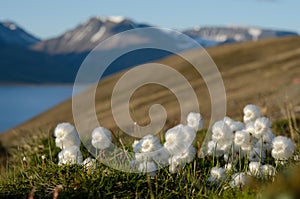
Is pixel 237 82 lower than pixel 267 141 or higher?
higher

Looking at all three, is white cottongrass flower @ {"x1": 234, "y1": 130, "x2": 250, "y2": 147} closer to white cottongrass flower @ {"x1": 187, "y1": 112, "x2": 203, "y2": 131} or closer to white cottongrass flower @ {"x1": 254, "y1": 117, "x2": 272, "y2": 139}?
white cottongrass flower @ {"x1": 254, "y1": 117, "x2": 272, "y2": 139}

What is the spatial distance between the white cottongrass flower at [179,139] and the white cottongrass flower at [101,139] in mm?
774

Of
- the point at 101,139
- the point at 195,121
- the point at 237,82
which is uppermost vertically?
the point at 237,82

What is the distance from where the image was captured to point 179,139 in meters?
5.70

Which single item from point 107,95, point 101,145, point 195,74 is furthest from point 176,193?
point 107,95

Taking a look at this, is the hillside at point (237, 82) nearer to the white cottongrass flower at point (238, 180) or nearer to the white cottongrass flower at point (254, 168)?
the white cottongrass flower at point (254, 168)

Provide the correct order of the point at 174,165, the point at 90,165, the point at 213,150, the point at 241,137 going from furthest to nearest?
the point at 213,150 < the point at 241,137 < the point at 174,165 < the point at 90,165

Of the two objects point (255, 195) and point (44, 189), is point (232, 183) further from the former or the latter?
point (44, 189)

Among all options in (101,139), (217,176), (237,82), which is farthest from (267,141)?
(237,82)

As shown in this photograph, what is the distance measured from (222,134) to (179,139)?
61cm

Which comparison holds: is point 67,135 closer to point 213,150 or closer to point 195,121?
point 195,121

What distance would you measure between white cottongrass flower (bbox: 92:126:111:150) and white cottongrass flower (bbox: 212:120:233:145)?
3.94ft

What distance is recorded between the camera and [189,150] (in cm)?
580

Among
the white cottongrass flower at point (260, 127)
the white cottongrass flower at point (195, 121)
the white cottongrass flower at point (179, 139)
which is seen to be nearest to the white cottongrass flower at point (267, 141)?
the white cottongrass flower at point (260, 127)
